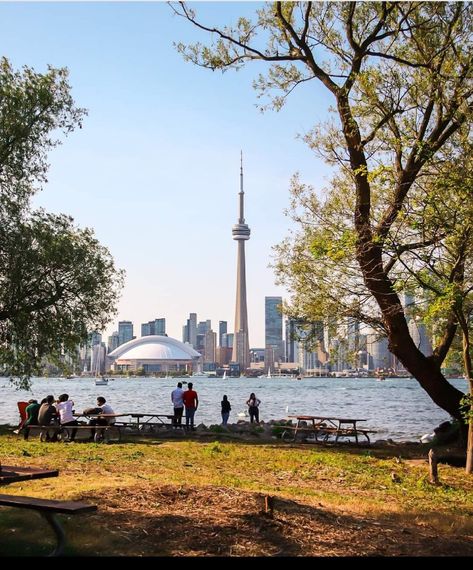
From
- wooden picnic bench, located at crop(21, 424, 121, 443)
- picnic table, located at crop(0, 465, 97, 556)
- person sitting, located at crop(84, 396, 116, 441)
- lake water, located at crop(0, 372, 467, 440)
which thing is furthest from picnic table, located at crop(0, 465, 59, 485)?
lake water, located at crop(0, 372, 467, 440)

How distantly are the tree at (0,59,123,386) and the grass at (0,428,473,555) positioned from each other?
3690 millimetres

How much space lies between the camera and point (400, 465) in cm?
1445

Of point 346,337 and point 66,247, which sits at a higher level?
point 66,247

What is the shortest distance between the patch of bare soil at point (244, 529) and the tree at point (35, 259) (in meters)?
12.8

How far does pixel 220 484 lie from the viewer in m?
10.2

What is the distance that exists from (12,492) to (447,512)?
5.78 meters

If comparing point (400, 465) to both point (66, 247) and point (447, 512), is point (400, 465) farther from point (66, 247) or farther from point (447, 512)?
point (66, 247)

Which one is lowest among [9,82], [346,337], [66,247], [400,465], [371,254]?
[400,465]

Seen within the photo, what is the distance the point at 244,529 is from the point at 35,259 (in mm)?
14906

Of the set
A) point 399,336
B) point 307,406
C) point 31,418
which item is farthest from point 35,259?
point 307,406

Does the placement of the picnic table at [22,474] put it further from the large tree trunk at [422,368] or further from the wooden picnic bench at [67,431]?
the large tree trunk at [422,368]

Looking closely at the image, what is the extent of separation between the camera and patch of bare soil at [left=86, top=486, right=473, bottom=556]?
654 centimetres

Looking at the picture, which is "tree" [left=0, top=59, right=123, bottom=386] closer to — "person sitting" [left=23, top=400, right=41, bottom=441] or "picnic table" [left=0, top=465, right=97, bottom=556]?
"person sitting" [left=23, top=400, right=41, bottom=441]
